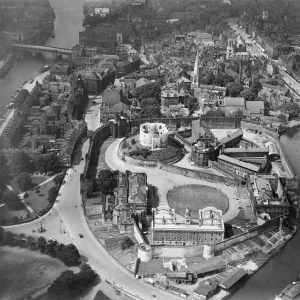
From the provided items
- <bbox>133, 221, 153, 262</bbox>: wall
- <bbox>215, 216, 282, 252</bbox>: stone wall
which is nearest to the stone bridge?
<bbox>215, 216, 282, 252</bbox>: stone wall

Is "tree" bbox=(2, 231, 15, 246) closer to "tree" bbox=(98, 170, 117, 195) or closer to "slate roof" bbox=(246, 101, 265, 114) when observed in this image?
"tree" bbox=(98, 170, 117, 195)

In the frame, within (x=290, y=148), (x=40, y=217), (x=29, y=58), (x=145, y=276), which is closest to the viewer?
(x=145, y=276)

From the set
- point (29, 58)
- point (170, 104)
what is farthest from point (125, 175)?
point (29, 58)

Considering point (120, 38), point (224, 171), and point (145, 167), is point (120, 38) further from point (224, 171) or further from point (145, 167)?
point (224, 171)

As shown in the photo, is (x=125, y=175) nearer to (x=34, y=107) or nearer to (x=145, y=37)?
(x=34, y=107)

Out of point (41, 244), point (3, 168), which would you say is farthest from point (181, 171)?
point (41, 244)

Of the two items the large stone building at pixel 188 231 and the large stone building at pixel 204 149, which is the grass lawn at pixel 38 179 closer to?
the large stone building at pixel 188 231
